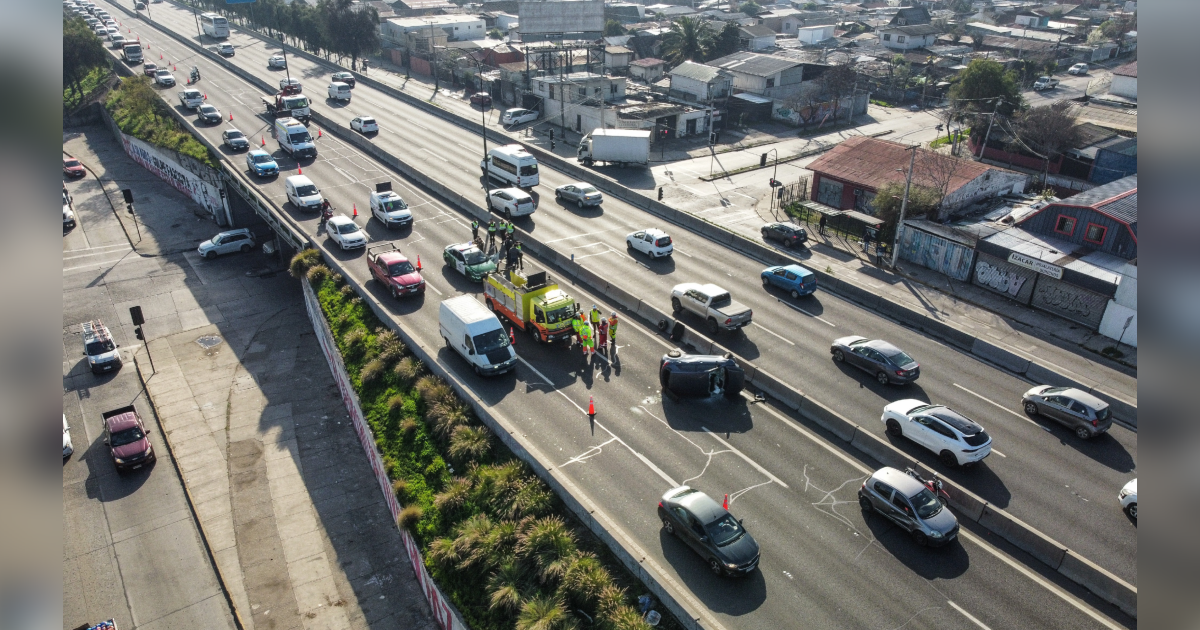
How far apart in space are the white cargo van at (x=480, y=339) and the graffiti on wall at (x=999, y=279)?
28.6 metres

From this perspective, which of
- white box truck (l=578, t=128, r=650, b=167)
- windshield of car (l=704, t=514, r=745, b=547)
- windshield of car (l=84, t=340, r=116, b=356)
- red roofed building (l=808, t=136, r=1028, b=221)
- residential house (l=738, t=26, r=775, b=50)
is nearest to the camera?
windshield of car (l=704, t=514, r=745, b=547)

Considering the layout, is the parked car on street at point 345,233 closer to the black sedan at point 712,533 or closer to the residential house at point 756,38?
the black sedan at point 712,533

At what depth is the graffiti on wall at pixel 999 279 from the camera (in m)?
41.4

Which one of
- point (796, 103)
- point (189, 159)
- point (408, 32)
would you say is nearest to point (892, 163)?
point (796, 103)

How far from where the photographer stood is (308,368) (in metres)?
43.2

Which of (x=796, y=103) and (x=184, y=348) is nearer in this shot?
(x=184, y=348)

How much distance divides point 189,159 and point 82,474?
125 ft

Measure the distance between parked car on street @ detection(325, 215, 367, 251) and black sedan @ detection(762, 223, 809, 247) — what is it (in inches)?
1004

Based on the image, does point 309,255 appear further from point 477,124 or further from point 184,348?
point 477,124

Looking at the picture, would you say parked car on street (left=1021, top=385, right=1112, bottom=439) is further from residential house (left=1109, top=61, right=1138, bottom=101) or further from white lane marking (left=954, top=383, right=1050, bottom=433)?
residential house (left=1109, top=61, right=1138, bottom=101)

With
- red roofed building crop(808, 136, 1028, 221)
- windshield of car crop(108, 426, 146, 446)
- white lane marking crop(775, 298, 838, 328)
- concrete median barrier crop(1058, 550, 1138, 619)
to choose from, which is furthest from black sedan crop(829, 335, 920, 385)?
windshield of car crop(108, 426, 146, 446)

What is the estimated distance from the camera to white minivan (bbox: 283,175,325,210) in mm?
47562

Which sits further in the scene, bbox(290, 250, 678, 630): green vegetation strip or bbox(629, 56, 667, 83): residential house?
bbox(629, 56, 667, 83): residential house
